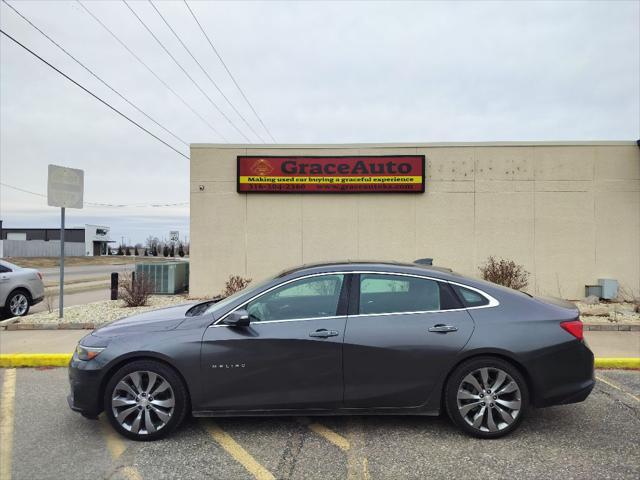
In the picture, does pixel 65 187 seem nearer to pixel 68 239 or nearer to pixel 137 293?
pixel 137 293

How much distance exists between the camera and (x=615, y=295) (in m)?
12.0

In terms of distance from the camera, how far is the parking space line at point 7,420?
3445mm

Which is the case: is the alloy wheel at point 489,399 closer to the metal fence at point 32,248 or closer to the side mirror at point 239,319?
the side mirror at point 239,319

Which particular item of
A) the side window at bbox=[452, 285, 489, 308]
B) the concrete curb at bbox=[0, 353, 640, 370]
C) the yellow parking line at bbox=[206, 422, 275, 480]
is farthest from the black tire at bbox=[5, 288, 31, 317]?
the side window at bbox=[452, 285, 489, 308]

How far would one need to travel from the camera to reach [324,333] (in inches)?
150

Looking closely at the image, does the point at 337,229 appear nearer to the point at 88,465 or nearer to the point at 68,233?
the point at 88,465

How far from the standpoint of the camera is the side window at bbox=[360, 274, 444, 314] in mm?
3969

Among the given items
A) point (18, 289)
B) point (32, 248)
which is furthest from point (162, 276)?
point (32, 248)

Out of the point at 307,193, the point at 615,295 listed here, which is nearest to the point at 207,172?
the point at 307,193

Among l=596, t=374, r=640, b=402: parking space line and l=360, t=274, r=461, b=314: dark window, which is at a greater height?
l=360, t=274, r=461, b=314: dark window

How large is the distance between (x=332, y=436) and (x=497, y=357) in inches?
60.7

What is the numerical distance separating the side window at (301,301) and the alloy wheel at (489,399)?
1.29 meters

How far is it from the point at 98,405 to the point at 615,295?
1255 cm

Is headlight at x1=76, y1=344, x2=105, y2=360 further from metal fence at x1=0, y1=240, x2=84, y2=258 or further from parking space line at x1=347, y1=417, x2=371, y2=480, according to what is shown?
metal fence at x1=0, y1=240, x2=84, y2=258
